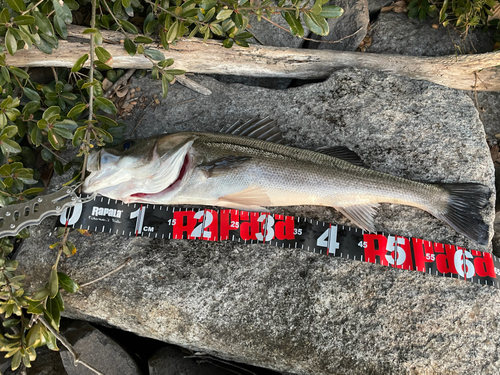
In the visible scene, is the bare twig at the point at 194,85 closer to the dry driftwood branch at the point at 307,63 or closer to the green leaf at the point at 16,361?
the dry driftwood branch at the point at 307,63

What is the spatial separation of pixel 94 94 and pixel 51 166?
1441 millimetres

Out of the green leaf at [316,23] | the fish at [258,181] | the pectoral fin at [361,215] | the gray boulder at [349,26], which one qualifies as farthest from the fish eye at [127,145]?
the gray boulder at [349,26]

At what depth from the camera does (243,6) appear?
3111 millimetres

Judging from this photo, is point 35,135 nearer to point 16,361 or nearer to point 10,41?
point 10,41

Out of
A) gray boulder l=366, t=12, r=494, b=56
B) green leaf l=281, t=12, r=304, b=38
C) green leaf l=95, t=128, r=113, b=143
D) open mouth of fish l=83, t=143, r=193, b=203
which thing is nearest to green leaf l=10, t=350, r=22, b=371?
open mouth of fish l=83, t=143, r=193, b=203

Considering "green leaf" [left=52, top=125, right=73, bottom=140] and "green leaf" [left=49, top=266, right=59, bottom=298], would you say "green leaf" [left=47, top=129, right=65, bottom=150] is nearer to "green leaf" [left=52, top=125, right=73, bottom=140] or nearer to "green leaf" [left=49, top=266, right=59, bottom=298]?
"green leaf" [left=52, top=125, right=73, bottom=140]

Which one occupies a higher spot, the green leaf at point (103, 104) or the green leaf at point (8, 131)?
the green leaf at point (103, 104)

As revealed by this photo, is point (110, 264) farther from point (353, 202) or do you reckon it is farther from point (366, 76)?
point (366, 76)

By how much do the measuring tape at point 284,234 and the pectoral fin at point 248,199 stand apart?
250 millimetres

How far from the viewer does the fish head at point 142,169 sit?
2990 millimetres

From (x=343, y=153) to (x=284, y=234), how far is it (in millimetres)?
1011

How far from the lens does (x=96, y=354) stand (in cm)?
351

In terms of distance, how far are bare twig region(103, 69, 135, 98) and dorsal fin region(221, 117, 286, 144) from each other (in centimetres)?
152

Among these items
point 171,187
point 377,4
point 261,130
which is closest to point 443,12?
point 377,4
